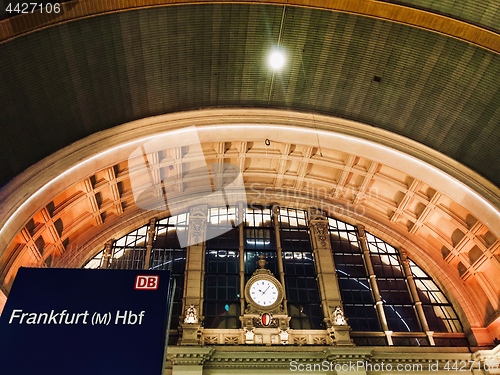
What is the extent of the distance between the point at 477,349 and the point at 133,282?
18312 millimetres

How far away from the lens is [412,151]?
707 inches

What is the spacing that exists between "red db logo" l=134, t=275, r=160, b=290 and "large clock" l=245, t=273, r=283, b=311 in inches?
533

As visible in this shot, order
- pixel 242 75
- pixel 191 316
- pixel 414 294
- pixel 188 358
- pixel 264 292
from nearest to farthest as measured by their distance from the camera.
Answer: pixel 188 358
pixel 242 75
pixel 191 316
pixel 264 292
pixel 414 294

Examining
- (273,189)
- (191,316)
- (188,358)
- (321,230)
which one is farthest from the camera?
(273,189)

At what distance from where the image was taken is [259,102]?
18.4 metres

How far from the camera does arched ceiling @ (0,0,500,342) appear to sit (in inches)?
564

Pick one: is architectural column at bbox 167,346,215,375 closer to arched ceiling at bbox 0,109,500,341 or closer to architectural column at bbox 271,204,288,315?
architectural column at bbox 271,204,288,315

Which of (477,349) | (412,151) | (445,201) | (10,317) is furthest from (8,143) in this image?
(477,349)

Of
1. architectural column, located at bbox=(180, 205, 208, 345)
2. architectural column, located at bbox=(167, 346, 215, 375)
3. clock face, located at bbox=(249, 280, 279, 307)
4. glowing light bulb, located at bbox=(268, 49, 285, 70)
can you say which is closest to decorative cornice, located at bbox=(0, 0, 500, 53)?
glowing light bulb, located at bbox=(268, 49, 285, 70)

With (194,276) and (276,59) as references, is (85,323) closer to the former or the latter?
(276,59)

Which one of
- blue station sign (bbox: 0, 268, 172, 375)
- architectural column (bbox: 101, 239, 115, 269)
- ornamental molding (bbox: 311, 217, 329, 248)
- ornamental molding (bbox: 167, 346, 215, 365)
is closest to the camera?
blue station sign (bbox: 0, 268, 172, 375)

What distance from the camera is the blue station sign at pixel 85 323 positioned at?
4.80m

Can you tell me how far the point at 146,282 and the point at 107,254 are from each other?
622 inches

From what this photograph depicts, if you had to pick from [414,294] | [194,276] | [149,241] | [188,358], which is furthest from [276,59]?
[414,294]
